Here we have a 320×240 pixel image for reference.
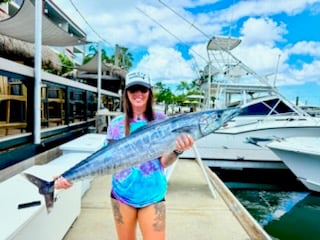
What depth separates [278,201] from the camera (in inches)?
283

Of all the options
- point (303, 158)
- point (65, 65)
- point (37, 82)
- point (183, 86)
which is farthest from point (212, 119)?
point (183, 86)

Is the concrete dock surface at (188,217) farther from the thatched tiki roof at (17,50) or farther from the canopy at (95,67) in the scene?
the canopy at (95,67)

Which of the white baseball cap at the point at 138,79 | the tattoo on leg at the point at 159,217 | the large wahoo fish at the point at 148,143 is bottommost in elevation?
the tattoo on leg at the point at 159,217

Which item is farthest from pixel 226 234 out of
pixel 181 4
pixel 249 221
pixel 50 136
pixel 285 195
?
pixel 181 4

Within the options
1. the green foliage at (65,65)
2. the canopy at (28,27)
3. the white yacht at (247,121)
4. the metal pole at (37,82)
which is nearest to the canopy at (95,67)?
the green foliage at (65,65)

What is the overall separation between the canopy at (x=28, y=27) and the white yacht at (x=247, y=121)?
3.83 metres

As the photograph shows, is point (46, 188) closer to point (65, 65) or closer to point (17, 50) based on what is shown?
point (17, 50)

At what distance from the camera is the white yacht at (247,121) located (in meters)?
8.76

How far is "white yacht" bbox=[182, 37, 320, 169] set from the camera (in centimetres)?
876

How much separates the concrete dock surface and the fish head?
1.87 m

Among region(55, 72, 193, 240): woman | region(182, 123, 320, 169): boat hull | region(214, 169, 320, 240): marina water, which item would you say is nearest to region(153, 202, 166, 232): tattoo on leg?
region(55, 72, 193, 240): woman

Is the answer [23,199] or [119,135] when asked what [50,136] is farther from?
[119,135]

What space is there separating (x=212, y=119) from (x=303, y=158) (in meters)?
6.21

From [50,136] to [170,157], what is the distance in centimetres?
368
